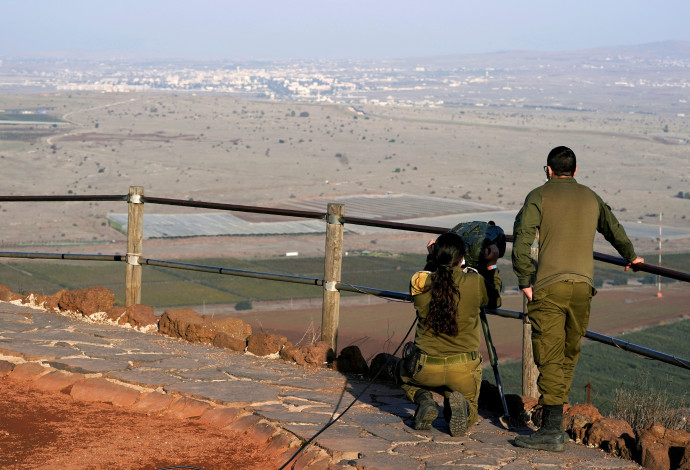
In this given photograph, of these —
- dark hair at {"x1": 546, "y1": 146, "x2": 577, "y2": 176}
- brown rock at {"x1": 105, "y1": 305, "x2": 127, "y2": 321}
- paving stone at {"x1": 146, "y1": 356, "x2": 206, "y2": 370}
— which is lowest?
brown rock at {"x1": 105, "y1": 305, "x2": 127, "y2": 321}

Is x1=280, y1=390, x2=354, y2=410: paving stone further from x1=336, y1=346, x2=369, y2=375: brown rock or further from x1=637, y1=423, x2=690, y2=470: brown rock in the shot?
x1=637, y1=423, x2=690, y2=470: brown rock

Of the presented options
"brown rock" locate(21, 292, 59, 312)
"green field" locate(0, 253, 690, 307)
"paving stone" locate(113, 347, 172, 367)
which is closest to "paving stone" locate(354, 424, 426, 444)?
"paving stone" locate(113, 347, 172, 367)

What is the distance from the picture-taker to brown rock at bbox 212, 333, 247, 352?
739 cm

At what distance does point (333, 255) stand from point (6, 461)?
3.01 m

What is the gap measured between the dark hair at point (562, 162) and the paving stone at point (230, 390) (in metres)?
2.26

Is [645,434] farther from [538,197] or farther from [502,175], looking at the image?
[502,175]

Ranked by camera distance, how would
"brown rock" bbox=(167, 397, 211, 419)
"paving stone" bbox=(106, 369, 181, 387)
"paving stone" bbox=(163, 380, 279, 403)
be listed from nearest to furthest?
"brown rock" bbox=(167, 397, 211, 419) < "paving stone" bbox=(163, 380, 279, 403) < "paving stone" bbox=(106, 369, 181, 387)

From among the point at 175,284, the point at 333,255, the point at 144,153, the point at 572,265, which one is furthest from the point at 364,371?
the point at 144,153

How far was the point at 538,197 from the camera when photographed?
4.94m

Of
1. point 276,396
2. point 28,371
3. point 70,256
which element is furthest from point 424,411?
point 70,256

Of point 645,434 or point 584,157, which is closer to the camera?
point 645,434

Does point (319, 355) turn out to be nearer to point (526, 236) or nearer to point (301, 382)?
point (301, 382)

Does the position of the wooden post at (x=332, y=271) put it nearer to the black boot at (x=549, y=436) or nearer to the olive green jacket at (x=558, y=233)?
the olive green jacket at (x=558, y=233)

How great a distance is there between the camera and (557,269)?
4.87 m
